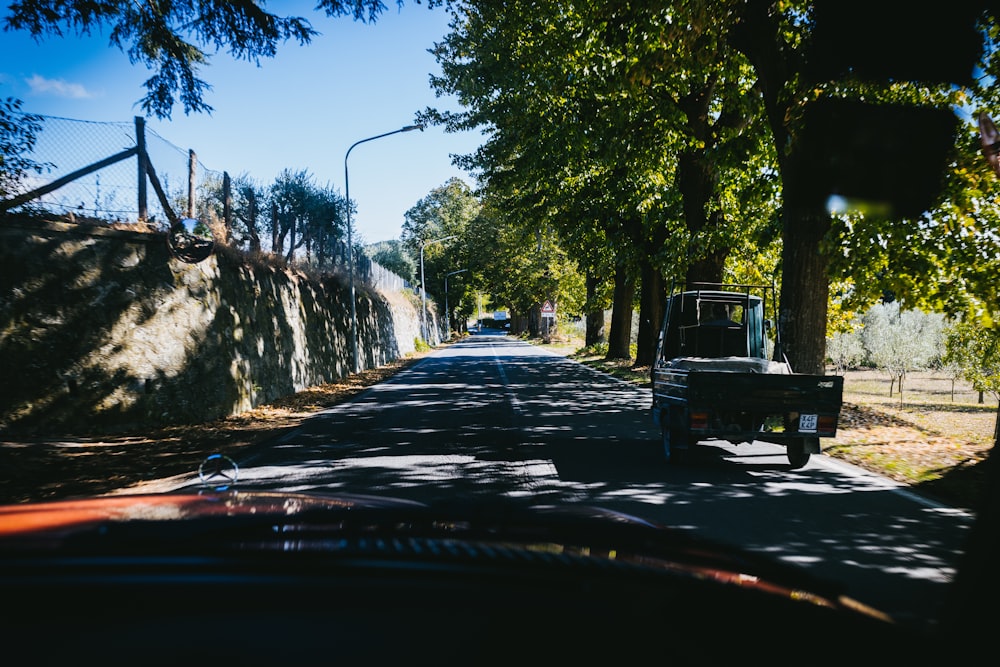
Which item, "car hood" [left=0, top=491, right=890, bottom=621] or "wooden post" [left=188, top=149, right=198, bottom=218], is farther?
"wooden post" [left=188, top=149, right=198, bottom=218]

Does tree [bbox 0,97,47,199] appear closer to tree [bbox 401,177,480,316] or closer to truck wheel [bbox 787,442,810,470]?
truck wheel [bbox 787,442,810,470]

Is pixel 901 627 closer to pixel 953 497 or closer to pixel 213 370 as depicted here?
pixel 953 497

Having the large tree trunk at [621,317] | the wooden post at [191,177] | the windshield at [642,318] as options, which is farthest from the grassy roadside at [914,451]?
the large tree trunk at [621,317]

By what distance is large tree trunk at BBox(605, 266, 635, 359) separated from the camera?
29.0 m

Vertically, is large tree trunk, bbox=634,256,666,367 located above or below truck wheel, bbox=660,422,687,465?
above

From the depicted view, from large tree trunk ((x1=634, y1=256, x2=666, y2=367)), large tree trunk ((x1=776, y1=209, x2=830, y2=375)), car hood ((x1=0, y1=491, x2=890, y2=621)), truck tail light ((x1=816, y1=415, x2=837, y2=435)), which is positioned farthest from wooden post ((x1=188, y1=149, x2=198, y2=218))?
large tree trunk ((x1=634, y1=256, x2=666, y2=367))

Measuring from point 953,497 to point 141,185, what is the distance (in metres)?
14.1

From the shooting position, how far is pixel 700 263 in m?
17.8

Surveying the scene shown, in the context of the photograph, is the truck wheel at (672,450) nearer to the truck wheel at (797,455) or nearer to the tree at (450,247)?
the truck wheel at (797,455)

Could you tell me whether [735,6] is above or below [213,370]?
above

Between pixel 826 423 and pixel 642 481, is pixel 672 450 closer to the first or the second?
pixel 642 481

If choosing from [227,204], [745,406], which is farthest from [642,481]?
[227,204]

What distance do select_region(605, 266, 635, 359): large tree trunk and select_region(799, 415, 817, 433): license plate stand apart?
21371mm

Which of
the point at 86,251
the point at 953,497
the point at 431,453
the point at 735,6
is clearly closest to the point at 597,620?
the point at 953,497
